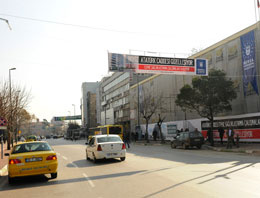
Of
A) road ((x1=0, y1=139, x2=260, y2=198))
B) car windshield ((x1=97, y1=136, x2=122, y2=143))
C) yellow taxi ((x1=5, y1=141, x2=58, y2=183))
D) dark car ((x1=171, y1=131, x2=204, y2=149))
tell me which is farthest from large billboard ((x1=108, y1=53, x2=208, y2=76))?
yellow taxi ((x1=5, y1=141, x2=58, y2=183))

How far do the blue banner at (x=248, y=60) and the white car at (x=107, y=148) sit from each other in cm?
1697

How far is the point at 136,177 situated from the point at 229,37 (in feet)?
83.5

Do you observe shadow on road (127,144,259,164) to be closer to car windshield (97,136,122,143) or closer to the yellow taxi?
car windshield (97,136,122,143)

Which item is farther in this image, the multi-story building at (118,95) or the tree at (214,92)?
the multi-story building at (118,95)

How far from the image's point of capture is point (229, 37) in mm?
31625

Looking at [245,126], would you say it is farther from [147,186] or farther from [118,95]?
[118,95]

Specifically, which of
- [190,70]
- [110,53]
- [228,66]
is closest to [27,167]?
[110,53]

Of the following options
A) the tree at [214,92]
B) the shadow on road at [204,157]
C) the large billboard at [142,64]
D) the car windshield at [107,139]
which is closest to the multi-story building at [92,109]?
the tree at [214,92]

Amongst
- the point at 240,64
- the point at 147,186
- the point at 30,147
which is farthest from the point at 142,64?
the point at 240,64

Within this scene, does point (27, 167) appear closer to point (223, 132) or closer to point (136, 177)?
point (136, 177)

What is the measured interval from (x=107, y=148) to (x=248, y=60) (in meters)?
18.8

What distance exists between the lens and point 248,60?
28.4 meters

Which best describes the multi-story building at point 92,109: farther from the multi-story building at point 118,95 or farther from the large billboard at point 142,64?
the large billboard at point 142,64

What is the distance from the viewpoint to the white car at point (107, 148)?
15742 mm
